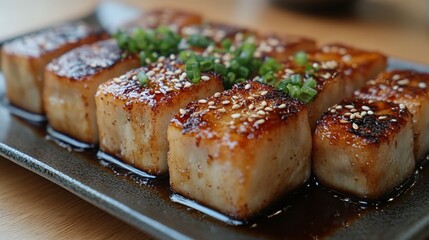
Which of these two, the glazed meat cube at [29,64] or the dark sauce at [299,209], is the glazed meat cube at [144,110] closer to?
the dark sauce at [299,209]

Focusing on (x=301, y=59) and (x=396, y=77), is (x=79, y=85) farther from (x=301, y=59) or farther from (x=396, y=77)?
(x=396, y=77)

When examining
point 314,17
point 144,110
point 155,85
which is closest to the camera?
point 144,110

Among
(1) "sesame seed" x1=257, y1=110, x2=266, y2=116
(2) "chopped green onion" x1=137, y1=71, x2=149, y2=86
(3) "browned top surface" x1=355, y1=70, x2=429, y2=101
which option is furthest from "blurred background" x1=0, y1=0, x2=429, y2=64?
(1) "sesame seed" x1=257, y1=110, x2=266, y2=116

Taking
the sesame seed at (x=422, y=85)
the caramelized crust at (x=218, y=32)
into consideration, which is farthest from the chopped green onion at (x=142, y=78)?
the sesame seed at (x=422, y=85)

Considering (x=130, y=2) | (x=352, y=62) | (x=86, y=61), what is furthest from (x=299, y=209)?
(x=130, y=2)

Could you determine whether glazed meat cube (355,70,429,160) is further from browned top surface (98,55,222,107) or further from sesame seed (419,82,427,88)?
browned top surface (98,55,222,107)

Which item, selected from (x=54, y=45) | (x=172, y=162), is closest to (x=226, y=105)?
(x=172, y=162)

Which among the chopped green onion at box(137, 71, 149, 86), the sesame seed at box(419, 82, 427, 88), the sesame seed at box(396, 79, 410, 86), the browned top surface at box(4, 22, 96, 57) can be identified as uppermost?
the chopped green onion at box(137, 71, 149, 86)
